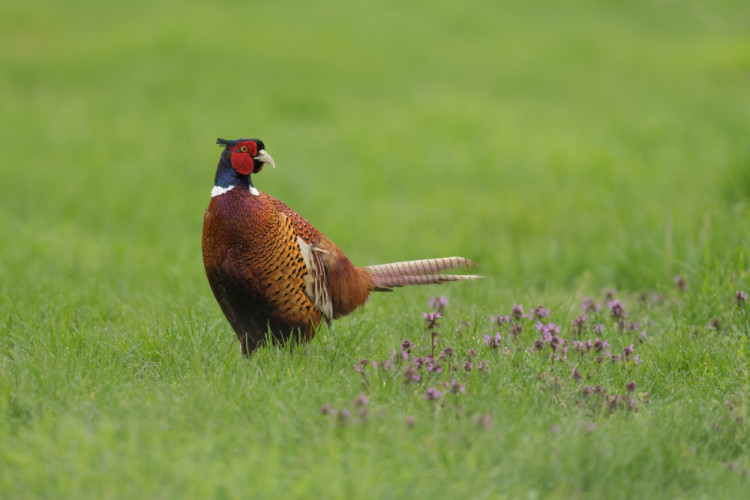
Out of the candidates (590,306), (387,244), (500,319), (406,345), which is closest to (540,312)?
(500,319)

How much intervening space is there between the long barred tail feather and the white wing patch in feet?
1.13

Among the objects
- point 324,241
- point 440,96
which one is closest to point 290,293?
point 324,241

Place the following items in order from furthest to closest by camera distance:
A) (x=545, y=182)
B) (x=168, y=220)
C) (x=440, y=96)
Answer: (x=440, y=96), (x=545, y=182), (x=168, y=220)

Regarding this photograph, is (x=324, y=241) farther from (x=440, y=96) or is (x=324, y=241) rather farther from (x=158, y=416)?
(x=440, y=96)

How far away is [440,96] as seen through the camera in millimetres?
12578

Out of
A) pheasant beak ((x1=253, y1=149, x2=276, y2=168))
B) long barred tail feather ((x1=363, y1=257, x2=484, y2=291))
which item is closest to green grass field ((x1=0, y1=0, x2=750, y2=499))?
long barred tail feather ((x1=363, y1=257, x2=484, y2=291))

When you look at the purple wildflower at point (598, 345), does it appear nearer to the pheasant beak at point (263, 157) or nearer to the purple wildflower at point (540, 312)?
the purple wildflower at point (540, 312)

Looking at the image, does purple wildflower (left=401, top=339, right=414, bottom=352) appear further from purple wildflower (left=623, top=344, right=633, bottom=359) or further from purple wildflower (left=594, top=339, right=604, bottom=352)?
purple wildflower (left=623, top=344, right=633, bottom=359)

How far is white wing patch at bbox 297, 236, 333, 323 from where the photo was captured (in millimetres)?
4102

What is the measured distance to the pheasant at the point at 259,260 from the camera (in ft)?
12.5

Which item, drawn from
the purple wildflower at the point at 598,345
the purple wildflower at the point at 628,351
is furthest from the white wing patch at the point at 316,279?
the purple wildflower at the point at 628,351

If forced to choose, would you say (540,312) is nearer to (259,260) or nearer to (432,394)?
(432,394)

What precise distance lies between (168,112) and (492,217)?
5.20m

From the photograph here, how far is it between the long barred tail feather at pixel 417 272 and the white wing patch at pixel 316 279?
13.6 inches
